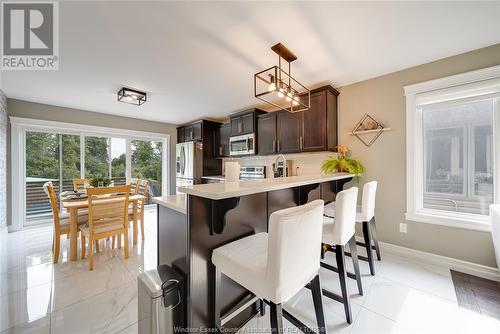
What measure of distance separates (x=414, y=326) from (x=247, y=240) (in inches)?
58.2

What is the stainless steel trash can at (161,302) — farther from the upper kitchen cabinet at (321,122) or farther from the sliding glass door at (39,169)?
the sliding glass door at (39,169)

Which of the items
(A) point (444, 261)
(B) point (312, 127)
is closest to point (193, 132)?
(B) point (312, 127)

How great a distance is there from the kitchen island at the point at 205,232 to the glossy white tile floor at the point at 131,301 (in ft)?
1.50

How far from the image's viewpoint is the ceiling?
1.56 meters

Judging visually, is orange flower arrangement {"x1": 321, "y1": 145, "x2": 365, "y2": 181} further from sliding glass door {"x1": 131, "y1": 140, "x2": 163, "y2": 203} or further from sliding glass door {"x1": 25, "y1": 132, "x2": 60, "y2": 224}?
sliding glass door {"x1": 25, "y1": 132, "x2": 60, "y2": 224}

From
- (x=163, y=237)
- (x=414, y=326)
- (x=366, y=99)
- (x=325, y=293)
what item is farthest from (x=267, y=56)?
(x=414, y=326)

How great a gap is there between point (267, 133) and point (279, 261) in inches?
121

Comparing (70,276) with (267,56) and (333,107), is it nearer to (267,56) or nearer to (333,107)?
(267,56)

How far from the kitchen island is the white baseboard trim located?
7.05 ft

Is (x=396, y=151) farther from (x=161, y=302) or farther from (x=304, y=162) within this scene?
(x=161, y=302)

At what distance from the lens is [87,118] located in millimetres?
4254

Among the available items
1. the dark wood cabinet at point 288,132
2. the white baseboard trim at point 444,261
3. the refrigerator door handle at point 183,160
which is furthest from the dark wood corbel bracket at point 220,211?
the refrigerator door handle at point 183,160

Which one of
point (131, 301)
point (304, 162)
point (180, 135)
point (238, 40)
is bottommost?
point (131, 301)

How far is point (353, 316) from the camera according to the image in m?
1.57
